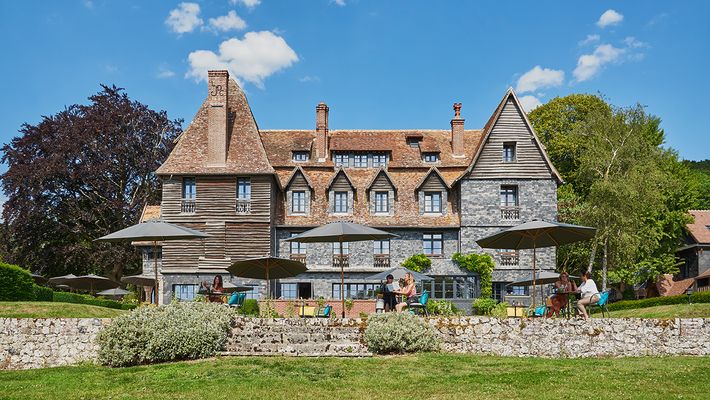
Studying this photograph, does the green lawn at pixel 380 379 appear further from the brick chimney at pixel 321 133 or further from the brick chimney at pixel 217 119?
the brick chimney at pixel 321 133

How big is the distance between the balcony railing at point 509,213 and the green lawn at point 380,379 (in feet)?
70.6

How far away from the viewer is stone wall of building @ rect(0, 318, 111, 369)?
17328mm

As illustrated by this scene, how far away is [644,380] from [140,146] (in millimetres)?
39844

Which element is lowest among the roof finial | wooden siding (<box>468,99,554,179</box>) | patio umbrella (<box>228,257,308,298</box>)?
patio umbrella (<box>228,257,308,298</box>)

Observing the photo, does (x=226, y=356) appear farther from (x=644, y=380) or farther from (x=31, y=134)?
(x=31, y=134)

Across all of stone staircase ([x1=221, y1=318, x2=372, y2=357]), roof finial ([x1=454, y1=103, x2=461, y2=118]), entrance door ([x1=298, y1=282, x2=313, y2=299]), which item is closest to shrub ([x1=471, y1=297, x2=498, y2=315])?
entrance door ([x1=298, y1=282, x2=313, y2=299])

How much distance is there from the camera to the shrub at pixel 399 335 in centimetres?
1642

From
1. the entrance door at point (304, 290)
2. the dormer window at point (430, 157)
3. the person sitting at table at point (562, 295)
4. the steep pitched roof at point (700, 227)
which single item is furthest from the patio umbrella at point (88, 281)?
Result: the steep pitched roof at point (700, 227)

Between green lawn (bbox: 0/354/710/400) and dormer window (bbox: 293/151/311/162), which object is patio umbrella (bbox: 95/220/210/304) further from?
dormer window (bbox: 293/151/311/162)

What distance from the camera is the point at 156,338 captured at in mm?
16000

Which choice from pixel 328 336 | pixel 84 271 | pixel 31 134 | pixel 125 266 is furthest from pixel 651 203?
pixel 31 134

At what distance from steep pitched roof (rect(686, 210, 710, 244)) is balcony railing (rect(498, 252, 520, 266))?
18.3m

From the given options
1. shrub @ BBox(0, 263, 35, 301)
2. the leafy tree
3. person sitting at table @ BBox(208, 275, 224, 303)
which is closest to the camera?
person sitting at table @ BBox(208, 275, 224, 303)

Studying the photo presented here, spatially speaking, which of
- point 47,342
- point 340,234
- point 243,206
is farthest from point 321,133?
point 47,342
